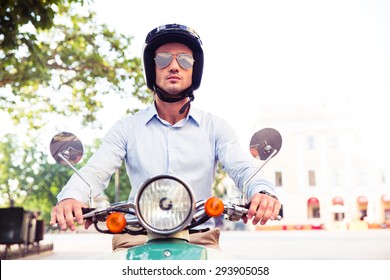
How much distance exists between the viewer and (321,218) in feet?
79.8

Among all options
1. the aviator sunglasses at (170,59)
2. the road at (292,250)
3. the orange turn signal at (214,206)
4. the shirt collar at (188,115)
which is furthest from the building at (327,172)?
the orange turn signal at (214,206)

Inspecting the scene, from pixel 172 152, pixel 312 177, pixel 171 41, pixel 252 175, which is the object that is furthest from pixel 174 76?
pixel 312 177

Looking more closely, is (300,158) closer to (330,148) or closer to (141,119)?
(330,148)

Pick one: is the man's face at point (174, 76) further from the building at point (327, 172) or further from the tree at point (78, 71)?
the building at point (327, 172)

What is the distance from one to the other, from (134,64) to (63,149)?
7.23 m

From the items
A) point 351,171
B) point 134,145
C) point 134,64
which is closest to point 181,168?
point 134,145

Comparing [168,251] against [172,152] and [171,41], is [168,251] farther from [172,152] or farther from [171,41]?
[171,41]

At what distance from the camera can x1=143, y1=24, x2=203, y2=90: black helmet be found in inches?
71.2

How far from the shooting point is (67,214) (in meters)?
1.45

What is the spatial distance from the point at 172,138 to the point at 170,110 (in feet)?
0.38

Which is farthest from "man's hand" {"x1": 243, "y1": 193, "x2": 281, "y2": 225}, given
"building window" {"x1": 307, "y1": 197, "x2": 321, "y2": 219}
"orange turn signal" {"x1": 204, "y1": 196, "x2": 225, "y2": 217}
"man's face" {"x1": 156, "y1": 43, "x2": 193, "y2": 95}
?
"building window" {"x1": 307, "y1": 197, "x2": 321, "y2": 219}

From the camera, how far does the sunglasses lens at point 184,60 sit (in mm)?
1787

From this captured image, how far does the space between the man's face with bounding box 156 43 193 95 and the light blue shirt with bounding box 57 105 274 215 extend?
10 cm

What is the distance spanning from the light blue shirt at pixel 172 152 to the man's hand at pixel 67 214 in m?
0.25
